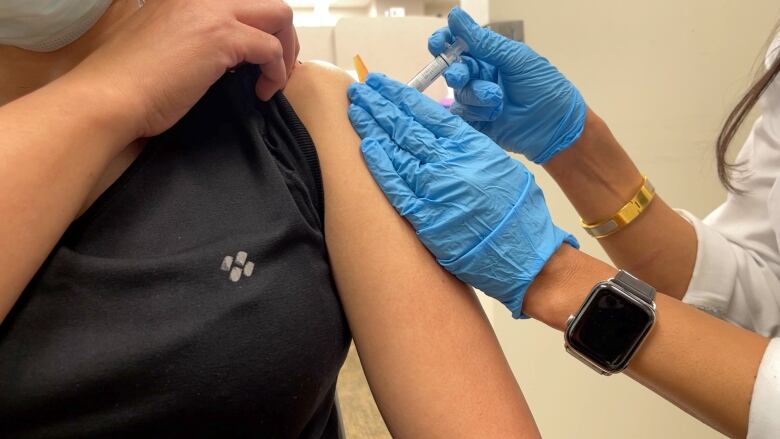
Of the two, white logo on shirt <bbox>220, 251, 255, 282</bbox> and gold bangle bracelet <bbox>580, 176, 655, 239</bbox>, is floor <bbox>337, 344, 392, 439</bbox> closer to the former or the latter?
gold bangle bracelet <bbox>580, 176, 655, 239</bbox>

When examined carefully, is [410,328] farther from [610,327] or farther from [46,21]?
[46,21]

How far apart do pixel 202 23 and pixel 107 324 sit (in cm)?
Result: 34

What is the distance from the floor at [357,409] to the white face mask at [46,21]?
1.49 meters

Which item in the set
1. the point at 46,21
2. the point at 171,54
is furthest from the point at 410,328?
the point at 46,21

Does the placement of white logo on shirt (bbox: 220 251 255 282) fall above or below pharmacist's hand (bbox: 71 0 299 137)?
below

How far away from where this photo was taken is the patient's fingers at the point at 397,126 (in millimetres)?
834

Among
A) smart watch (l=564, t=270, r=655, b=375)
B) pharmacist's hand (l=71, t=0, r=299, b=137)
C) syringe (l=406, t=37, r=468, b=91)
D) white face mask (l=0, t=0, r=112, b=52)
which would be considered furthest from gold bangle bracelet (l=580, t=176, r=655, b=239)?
white face mask (l=0, t=0, r=112, b=52)

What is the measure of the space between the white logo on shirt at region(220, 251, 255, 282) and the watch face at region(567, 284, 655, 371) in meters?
0.47

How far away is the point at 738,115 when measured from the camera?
3.70ft

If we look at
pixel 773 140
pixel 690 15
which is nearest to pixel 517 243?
pixel 773 140

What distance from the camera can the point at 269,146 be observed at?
2.37ft

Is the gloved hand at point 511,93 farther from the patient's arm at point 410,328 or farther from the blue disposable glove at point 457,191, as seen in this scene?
the patient's arm at point 410,328

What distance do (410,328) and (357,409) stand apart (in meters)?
1.68

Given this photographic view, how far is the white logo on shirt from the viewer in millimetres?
611
